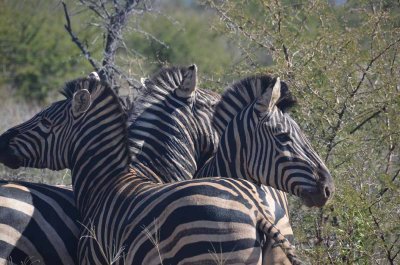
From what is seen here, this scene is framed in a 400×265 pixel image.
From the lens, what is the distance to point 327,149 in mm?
7008

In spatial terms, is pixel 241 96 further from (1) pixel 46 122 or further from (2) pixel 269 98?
(1) pixel 46 122

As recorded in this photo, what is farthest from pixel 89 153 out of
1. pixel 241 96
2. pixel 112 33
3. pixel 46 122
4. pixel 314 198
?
pixel 112 33

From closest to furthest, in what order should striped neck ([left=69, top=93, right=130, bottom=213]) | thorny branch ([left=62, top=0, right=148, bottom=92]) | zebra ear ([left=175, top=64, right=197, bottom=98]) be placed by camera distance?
striped neck ([left=69, top=93, right=130, bottom=213]) → zebra ear ([left=175, top=64, right=197, bottom=98]) → thorny branch ([left=62, top=0, right=148, bottom=92])

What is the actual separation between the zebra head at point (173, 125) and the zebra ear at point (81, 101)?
41 cm

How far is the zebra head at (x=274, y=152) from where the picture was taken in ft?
18.5

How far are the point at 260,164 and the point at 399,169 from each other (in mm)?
1643

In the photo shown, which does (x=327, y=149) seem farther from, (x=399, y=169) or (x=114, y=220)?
(x=114, y=220)

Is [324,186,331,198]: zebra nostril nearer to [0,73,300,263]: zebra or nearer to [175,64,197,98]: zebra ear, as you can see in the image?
[0,73,300,263]: zebra

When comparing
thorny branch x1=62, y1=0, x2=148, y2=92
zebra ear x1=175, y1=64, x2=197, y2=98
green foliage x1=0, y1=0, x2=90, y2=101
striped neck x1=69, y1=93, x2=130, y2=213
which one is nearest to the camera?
striped neck x1=69, y1=93, x2=130, y2=213

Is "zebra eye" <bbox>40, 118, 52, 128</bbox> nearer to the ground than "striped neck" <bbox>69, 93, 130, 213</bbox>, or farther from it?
farther from it

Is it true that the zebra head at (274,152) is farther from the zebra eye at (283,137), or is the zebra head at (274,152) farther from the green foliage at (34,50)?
the green foliage at (34,50)

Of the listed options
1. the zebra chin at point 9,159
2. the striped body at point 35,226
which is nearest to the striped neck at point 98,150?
the striped body at point 35,226

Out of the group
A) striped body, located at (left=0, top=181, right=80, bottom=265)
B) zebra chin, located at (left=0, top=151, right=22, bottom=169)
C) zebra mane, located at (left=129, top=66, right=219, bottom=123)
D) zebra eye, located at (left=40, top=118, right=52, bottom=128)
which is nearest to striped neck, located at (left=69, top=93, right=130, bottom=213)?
striped body, located at (left=0, top=181, right=80, bottom=265)

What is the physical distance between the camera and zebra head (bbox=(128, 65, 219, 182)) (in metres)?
6.23
